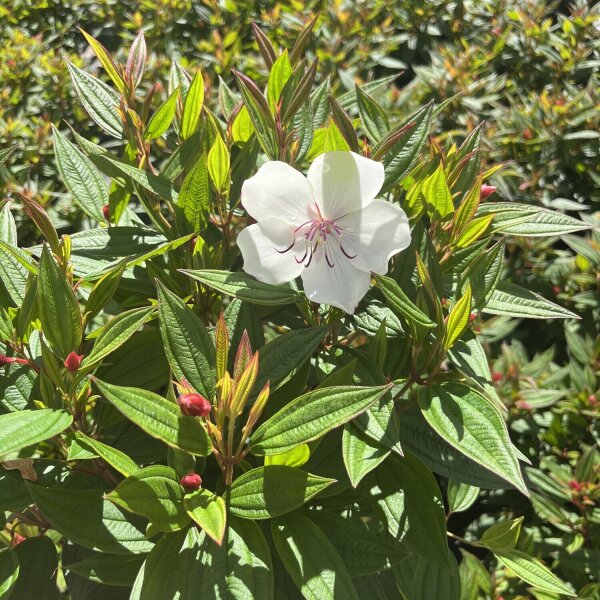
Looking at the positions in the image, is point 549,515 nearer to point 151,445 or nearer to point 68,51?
point 151,445

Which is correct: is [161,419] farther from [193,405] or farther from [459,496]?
[459,496]

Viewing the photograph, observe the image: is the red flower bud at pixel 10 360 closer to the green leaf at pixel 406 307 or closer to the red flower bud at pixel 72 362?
the red flower bud at pixel 72 362

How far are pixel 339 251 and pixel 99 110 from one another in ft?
1.57

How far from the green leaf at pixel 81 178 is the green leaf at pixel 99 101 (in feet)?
0.32

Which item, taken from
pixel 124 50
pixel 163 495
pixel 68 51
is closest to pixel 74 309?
pixel 163 495

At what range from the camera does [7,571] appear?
823mm

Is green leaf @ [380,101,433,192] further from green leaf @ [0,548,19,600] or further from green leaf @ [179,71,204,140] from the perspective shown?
green leaf @ [0,548,19,600]

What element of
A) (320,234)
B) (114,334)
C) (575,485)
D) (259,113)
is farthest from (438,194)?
(575,485)

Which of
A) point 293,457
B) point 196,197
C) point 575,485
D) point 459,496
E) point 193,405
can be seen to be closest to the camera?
point 193,405

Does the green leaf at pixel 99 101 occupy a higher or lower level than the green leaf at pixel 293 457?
higher

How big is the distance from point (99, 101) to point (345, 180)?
18.7 inches

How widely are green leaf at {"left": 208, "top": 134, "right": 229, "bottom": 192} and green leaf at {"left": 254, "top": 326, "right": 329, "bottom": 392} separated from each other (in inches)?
10.5

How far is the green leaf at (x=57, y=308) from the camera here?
74cm

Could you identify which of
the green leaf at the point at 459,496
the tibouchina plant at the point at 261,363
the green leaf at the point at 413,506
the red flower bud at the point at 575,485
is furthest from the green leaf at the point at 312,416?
the red flower bud at the point at 575,485
